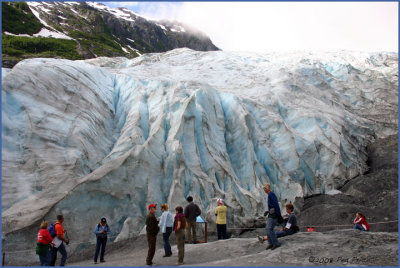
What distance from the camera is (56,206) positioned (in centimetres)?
1150

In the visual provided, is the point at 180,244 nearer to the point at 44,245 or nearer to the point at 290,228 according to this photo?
the point at 290,228

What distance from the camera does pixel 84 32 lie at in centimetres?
8644

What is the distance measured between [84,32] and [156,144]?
261ft

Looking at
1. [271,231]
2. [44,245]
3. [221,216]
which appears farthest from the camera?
[221,216]

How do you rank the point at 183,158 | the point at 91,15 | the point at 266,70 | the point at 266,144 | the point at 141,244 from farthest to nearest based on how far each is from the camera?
the point at 91,15 < the point at 266,70 < the point at 266,144 < the point at 183,158 < the point at 141,244

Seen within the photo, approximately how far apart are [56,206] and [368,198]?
15.4m

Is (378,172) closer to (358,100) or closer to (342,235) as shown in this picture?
(358,100)

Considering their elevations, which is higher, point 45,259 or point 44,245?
point 44,245

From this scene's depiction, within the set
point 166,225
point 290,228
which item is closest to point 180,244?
point 166,225

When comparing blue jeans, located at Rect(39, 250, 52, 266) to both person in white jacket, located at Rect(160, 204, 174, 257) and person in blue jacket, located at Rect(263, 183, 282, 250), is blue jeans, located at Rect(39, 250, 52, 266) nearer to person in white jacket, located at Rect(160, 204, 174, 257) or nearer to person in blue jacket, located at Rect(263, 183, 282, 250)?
person in white jacket, located at Rect(160, 204, 174, 257)

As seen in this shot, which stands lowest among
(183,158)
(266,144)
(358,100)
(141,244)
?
(141,244)

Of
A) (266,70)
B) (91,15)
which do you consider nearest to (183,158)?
(266,70)

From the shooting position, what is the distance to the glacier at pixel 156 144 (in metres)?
12.3

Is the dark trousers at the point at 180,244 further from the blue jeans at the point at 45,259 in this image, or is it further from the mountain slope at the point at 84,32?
the mountain slope at the point at 84,32
